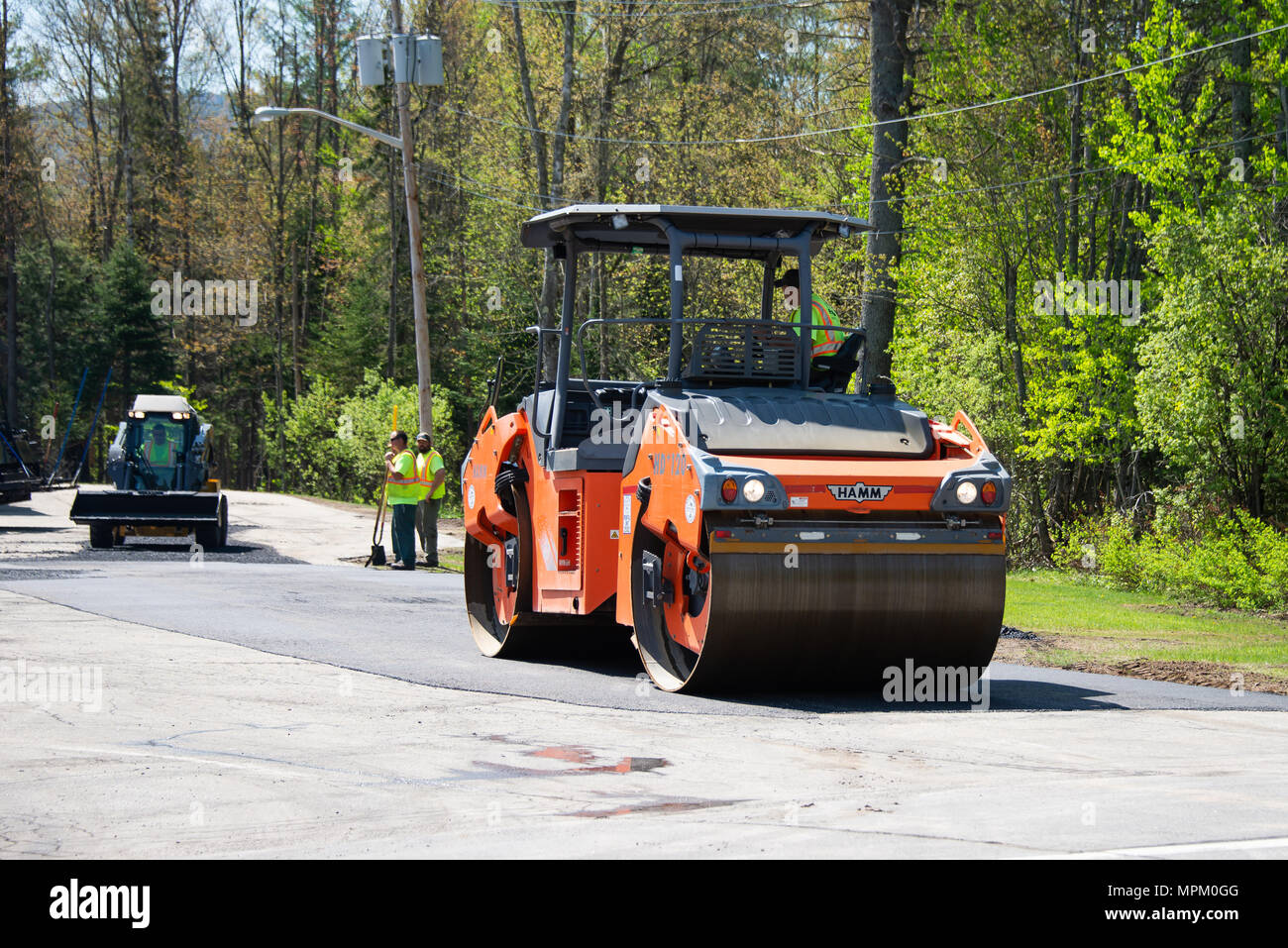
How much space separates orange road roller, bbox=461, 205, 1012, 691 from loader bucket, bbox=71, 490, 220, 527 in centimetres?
1685

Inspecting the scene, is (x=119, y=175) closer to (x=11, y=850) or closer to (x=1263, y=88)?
(x=1263, y=88)

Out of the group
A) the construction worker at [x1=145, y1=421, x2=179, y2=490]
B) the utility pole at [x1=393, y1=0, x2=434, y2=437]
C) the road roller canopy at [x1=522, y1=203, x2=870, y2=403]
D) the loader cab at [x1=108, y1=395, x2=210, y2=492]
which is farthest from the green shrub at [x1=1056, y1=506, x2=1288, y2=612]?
the construction worker at [x1=145, y1=421, x2=179, y2=490]

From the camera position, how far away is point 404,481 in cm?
2338

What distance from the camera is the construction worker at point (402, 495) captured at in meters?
23.2

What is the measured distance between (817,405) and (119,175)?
60.3 m

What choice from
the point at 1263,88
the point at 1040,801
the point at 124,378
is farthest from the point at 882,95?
the point at 124,378

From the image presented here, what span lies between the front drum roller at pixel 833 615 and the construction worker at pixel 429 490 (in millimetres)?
14178

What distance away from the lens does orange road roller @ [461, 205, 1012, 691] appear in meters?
9.31

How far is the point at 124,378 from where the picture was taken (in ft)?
196

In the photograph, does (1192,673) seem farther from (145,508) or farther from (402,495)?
(145,508)

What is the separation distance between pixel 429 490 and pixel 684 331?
13.3 meters

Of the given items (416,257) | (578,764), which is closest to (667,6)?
(416,257)

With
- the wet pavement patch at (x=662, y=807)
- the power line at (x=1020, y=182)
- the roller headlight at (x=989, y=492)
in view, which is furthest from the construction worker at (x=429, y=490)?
the wet pavement patch at (x=662, y=807)

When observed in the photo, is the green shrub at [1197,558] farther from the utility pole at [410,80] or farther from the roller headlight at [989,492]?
the roller headlight at [989,492]
